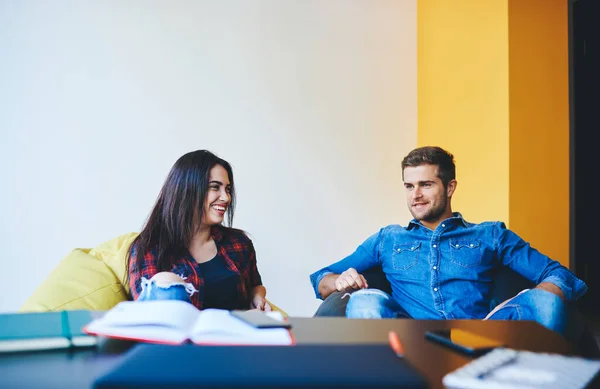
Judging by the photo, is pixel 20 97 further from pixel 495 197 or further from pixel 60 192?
pixel 495 197

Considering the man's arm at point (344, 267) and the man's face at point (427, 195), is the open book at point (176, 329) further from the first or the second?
the man's face at point (427, 195)

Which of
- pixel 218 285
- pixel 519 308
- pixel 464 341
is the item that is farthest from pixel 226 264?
pixel 464 341

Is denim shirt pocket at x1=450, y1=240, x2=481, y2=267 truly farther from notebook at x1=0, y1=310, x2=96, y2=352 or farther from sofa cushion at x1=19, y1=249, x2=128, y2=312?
notebook at x1=0, y1=310, x2=96, y2=352

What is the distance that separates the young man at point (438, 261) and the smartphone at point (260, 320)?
2.34ft

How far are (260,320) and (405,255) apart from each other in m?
1.22

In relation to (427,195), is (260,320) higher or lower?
lower

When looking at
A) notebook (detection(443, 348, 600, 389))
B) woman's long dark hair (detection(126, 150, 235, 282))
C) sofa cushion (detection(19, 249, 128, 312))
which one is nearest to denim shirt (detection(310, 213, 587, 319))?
woman's long dark hair (detection(126, 150, 235, 282))

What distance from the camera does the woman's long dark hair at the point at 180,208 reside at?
200cm

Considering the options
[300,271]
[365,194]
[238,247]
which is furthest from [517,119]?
[238,247]

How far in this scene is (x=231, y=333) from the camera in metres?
0.99

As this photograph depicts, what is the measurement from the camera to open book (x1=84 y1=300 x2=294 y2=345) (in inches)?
38.7

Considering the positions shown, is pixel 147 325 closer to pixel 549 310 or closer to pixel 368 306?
pixel 368 306

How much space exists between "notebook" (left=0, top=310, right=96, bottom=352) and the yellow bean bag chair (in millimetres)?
917

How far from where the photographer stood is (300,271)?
11.3 ft
